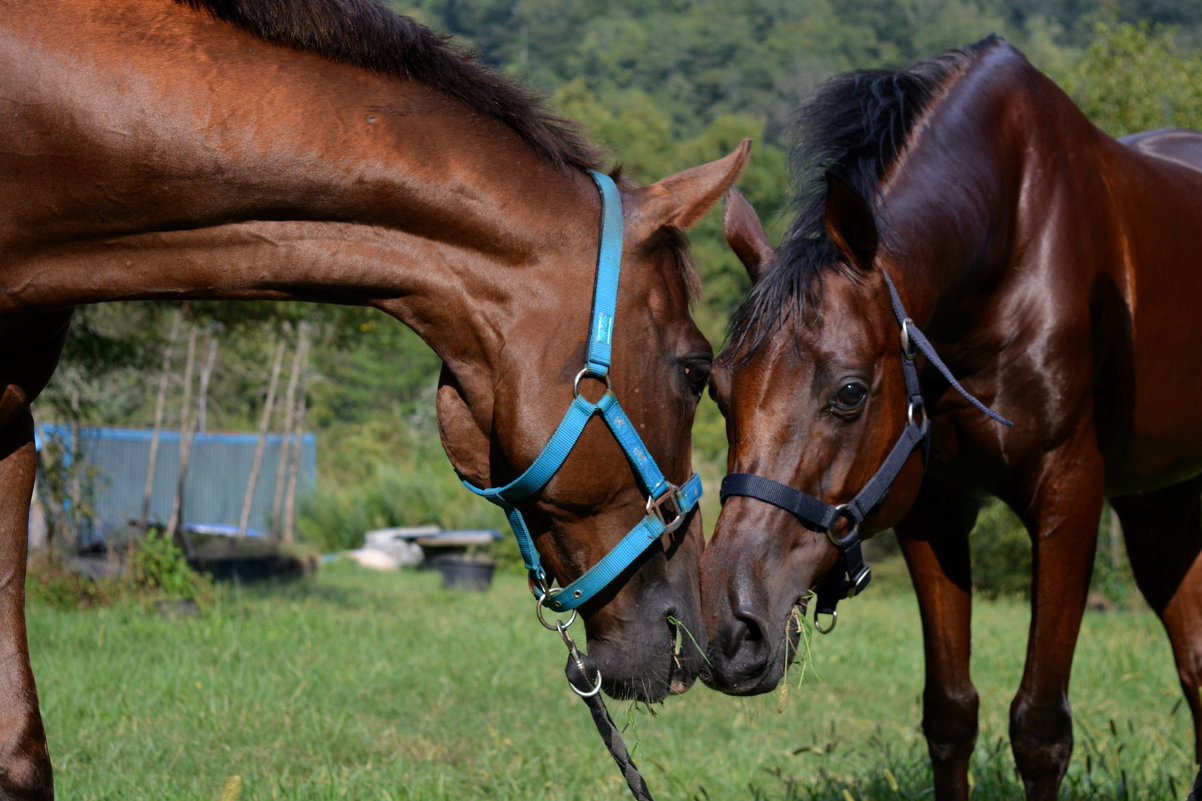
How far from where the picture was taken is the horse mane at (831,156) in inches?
98.0

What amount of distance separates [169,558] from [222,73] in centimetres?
678

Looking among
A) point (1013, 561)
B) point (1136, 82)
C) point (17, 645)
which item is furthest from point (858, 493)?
point (1013, 561)

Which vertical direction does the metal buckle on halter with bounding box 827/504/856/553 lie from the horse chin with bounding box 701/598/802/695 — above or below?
above

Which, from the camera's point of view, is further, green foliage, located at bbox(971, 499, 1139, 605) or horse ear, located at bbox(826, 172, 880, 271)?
green foliage, located at bbox(971, 499, 1139, 605)

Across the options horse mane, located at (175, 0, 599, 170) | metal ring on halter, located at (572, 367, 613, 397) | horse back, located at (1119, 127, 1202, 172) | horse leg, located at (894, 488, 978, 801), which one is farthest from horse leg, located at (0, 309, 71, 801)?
horse back, located at (1119, 127, 1202, 172)

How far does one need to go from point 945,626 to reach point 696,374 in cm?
153

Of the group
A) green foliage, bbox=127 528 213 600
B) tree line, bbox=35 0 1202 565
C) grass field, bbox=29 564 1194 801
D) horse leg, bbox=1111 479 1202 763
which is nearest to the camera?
grass field, bbox=29 564 1194 801

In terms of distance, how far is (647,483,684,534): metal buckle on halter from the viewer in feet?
6.67

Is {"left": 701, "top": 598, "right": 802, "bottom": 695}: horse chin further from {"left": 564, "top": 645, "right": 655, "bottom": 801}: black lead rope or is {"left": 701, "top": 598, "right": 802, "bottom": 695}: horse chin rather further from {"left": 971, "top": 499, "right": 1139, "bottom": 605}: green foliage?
{"left": 971, "top": 499, "right": 1139, "bottom": 605}: green foliage

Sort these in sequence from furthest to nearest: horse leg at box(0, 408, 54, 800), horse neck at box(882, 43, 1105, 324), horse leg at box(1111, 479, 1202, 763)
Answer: horse leg at box(1111, 479, 1202, 763) < horse neck at box(882, 43, 1105, 324) < horse leg at box(0, 408, 54, 800)

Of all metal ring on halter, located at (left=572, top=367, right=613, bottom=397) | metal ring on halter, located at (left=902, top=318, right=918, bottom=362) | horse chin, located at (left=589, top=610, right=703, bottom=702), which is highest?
metal ring on halter, located at (left=572, top=367, right=613, bottom=397)

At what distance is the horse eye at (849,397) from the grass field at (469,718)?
2.07ft

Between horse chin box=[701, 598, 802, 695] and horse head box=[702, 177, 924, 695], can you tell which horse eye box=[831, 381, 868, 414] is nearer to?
horse head box=[702, 177, 924, 695]

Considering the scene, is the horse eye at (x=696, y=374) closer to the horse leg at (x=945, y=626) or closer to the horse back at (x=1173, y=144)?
the horse leg at (x=945, y=626)
